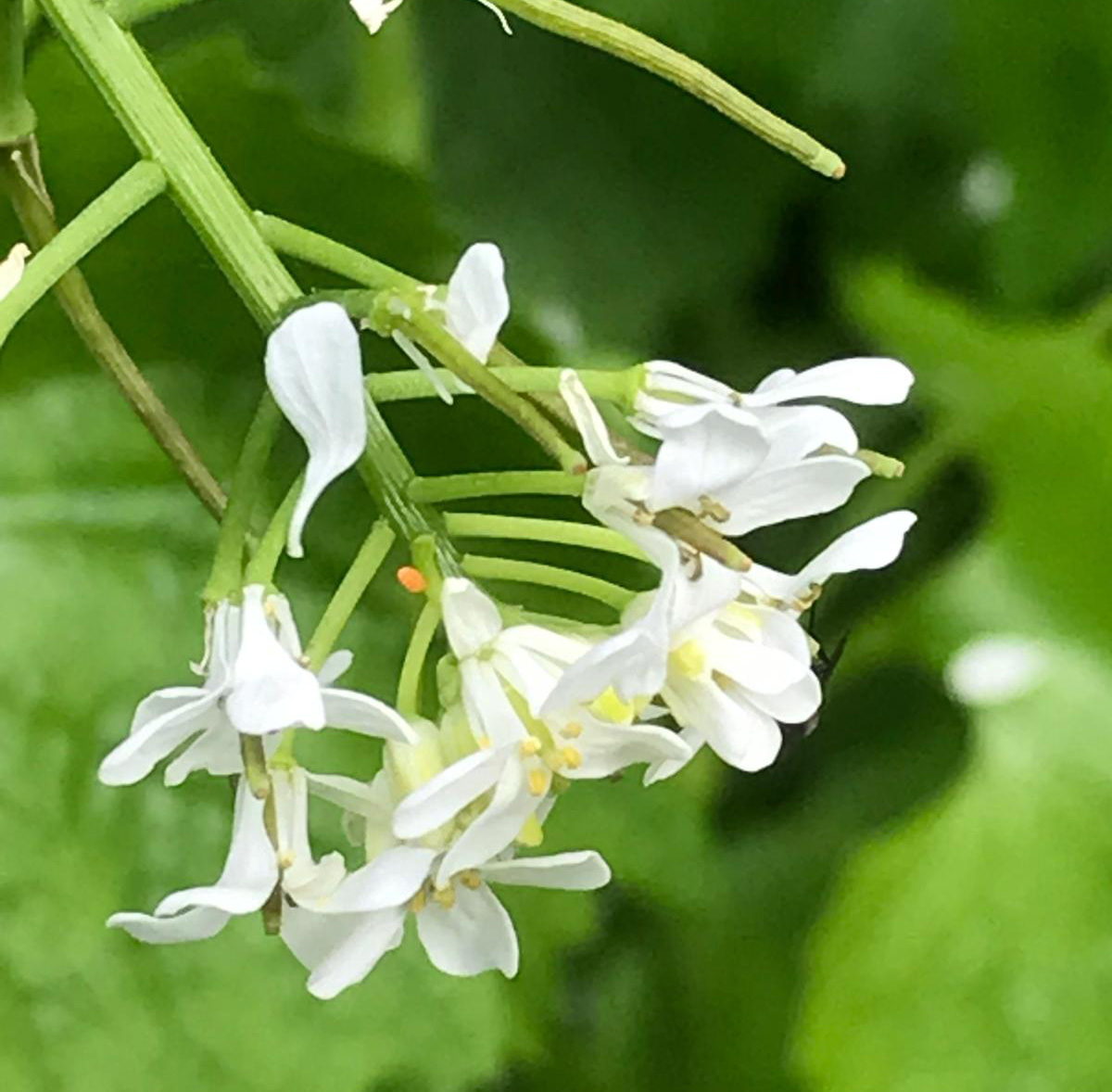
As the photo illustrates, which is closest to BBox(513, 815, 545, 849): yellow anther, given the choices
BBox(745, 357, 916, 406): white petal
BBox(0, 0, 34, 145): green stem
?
BBox(745, 357, 916, 406): white petal

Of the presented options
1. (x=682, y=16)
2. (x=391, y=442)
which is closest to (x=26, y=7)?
(x=391, y=442)

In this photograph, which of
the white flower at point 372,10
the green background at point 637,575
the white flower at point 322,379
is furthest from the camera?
the green background at point 637,575

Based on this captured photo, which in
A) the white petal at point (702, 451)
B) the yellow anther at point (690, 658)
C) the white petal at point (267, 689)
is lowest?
the yellow anther at point (690, 658)

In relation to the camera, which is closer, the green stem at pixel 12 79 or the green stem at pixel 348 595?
the green stem at pixel 348 595

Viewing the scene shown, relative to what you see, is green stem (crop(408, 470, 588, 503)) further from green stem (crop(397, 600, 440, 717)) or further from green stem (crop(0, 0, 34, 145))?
green stem (crop(0, 0, 34, 145))

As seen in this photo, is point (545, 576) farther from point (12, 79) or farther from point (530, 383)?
point (12, 79)

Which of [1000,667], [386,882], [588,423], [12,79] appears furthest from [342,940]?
[1000,667]

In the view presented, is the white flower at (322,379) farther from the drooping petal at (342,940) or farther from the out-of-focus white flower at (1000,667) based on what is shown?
the out-of-focus white flower at (1000,667)

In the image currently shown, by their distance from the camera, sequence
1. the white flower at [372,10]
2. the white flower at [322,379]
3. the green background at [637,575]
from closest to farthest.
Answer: the white flower at [322,379] < the white flower at [372,10] < the green background at [637,575]

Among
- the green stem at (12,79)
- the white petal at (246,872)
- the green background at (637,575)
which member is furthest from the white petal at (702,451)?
the green background at (637,575)
